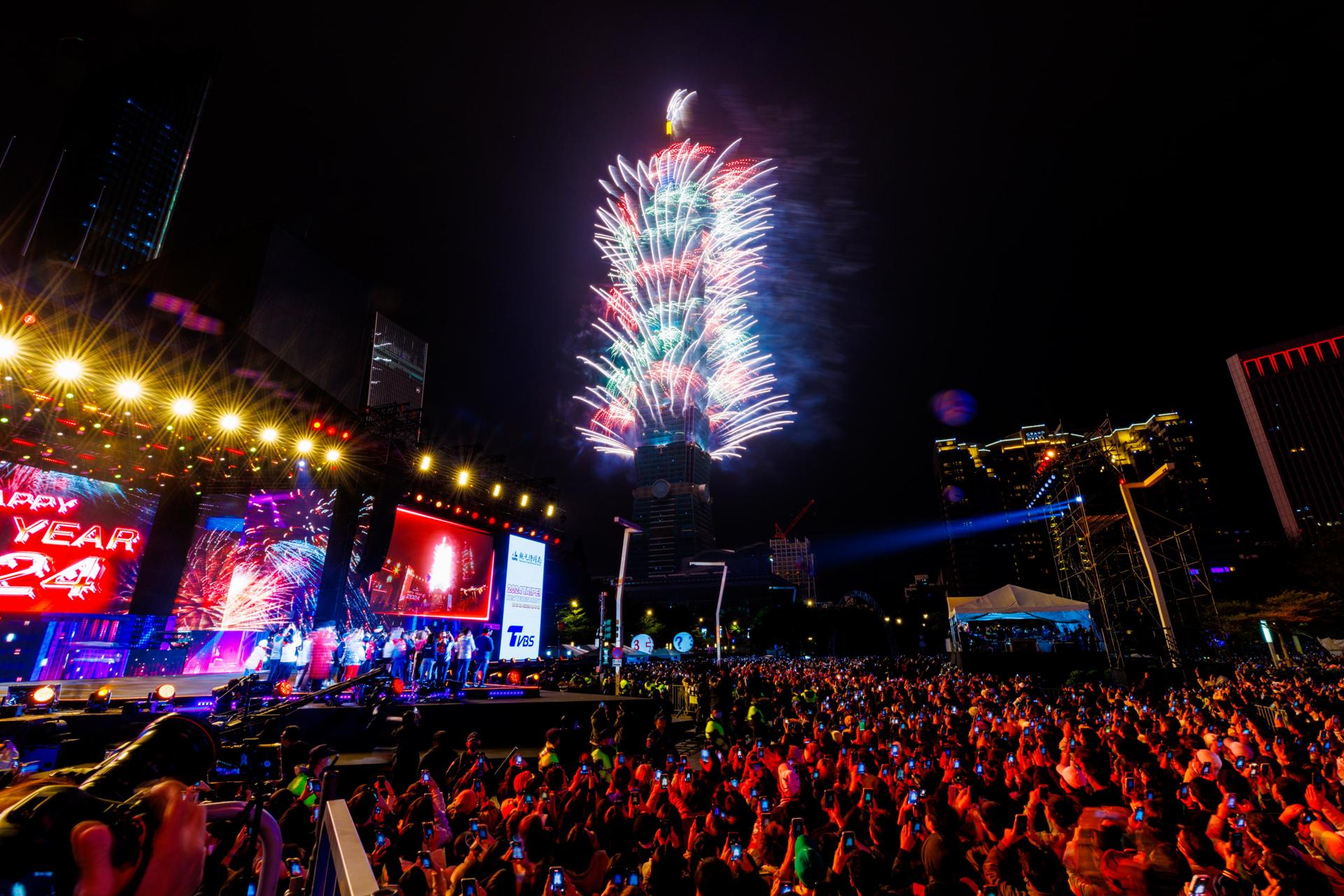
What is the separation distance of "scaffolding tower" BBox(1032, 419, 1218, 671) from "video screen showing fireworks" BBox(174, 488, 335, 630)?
3533 centimetres

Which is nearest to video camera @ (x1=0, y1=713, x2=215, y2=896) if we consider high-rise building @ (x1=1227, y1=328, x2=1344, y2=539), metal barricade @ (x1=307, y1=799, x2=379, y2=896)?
metal barricade @ (x1=307, y1=799, x2=379, y2=896)

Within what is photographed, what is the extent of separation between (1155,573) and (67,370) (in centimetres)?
4340

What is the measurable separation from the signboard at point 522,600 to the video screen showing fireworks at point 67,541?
17.2 metres

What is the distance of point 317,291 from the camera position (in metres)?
45.7

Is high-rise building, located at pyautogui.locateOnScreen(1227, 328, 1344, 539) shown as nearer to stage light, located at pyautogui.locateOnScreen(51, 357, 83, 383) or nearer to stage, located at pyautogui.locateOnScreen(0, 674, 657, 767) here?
stage, located at pyautogui.locateOnScreen(0, 674, 657, 767)

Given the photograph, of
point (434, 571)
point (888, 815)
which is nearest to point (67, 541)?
point (434, 571)

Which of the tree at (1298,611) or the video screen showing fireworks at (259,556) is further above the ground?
the video screen showing fireworks at (259,556)

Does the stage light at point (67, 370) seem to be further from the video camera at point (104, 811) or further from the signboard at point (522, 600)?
the signboard at point (522, 600)

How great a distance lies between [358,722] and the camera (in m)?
14.1

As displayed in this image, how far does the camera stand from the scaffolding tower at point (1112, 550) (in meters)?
30.2

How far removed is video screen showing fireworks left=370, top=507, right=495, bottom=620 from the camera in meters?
28.7

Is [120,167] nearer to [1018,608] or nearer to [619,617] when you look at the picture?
[619,617]

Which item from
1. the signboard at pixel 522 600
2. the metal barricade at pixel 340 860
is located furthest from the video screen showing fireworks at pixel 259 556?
the metal barricade at pixel 340 860

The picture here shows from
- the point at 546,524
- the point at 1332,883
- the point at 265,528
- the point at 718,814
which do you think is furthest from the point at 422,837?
the point at 546,524
